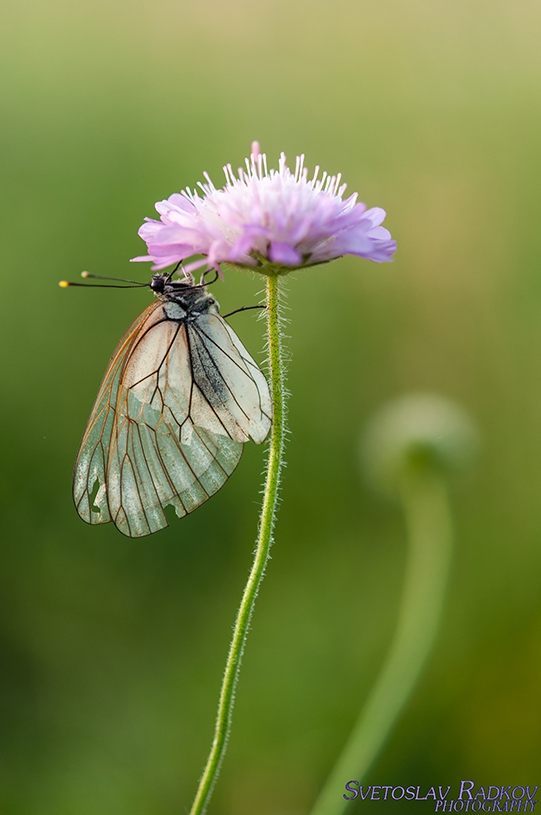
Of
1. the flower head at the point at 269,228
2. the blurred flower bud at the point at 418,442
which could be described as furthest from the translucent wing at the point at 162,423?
the blurred flower bud at the point at 418,442

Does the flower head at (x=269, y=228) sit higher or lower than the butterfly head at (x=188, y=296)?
higher

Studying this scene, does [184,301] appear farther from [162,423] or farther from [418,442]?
[418,442]

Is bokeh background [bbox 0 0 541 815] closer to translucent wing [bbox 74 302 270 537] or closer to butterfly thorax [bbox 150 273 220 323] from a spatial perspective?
translucent wing [bbox 74 302 270 537]

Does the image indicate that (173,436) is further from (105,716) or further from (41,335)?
(41,335)

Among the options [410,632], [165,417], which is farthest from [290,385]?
[165,417]

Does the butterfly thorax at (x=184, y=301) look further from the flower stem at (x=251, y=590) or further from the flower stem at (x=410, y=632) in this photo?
the flower stem at (x=410, y=632)

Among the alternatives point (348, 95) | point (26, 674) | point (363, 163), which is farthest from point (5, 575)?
point (348, 95)
